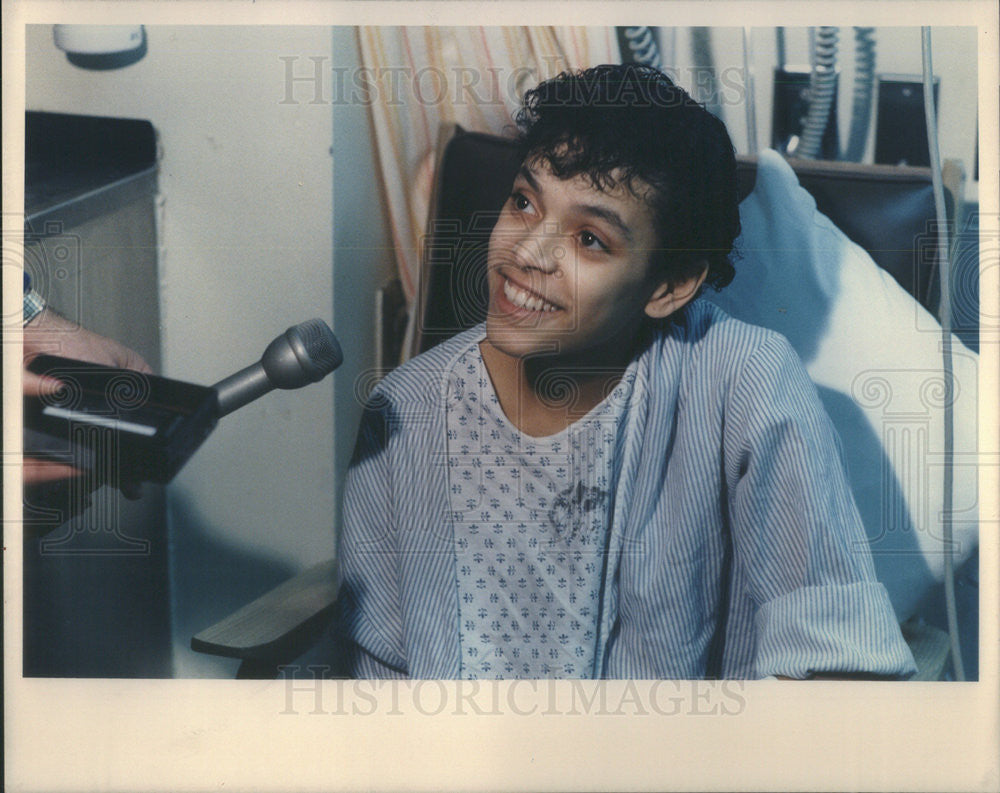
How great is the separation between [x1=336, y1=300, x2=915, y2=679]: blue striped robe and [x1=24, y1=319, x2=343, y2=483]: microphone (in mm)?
113

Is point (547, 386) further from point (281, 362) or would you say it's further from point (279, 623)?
point (279, 623)

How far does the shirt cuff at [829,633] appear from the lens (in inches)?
56.2

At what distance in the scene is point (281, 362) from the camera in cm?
149

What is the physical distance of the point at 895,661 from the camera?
1.46m

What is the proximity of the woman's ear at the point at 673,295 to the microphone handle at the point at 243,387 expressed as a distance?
52cm

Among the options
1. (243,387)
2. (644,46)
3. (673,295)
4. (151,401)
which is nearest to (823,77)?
(644,46)

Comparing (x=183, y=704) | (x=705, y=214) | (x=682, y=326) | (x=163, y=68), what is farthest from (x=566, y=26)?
(x=183, y=704)

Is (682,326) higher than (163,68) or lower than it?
lower

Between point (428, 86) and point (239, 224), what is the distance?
314mm

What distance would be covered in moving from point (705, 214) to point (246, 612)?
0.81 meters

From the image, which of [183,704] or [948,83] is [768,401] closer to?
[948,83]

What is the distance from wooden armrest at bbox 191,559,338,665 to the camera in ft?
4.64
